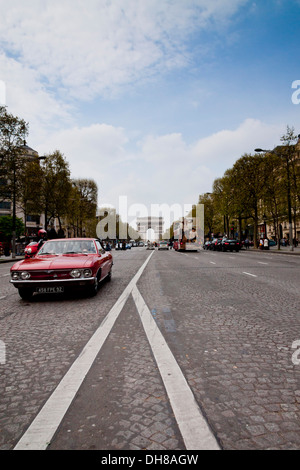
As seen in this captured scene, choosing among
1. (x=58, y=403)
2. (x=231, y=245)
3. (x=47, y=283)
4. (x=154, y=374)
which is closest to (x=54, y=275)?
(x=47, y=283)

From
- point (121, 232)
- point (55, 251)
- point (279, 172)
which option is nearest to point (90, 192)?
point (279, 172)

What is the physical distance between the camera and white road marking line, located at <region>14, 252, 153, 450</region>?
1.94 metres

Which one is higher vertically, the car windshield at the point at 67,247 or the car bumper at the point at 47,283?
the car windshield at the point at 67,247

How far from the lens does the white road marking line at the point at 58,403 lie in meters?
1.94

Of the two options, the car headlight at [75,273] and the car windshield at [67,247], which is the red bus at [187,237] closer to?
the car windshield at [67,247]

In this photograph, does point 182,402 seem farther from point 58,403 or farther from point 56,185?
point 56,185

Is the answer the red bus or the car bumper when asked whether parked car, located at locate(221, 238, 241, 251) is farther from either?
the car bumper

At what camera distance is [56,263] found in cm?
664

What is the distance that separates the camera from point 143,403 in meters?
2.37

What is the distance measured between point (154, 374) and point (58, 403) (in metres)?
0.89

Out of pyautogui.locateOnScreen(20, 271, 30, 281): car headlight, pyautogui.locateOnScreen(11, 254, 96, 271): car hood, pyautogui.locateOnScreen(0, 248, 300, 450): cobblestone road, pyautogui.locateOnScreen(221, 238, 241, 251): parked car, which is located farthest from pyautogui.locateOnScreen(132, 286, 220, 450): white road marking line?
pyautogui.locateOnScreen(221, 238, 241, 251): parked car

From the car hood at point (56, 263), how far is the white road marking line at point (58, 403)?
2.78 metres

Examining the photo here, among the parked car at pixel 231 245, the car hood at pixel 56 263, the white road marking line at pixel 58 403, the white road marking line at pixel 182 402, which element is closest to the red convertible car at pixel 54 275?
the car hood at pixel 56 263

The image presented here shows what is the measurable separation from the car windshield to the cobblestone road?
2134 millimetres
